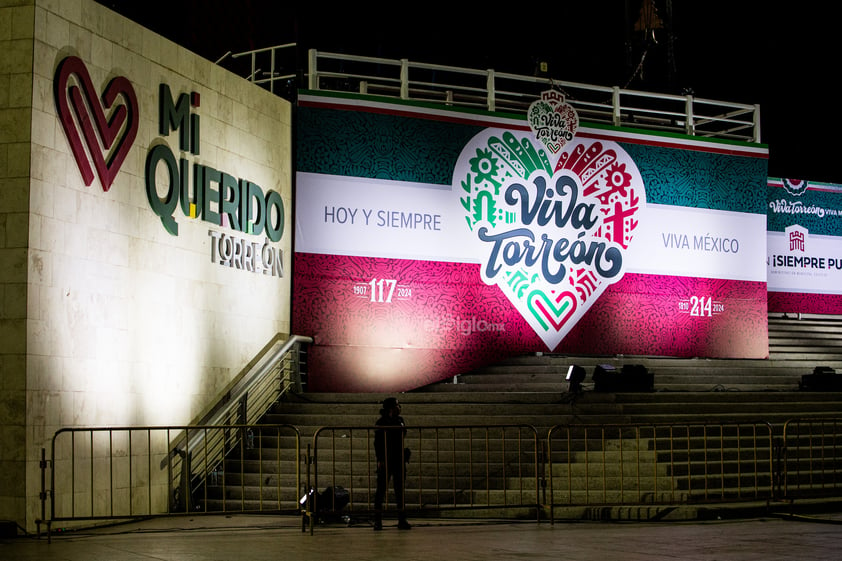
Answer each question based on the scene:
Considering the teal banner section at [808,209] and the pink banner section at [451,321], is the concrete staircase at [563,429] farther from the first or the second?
the teal banner section at [808,209]

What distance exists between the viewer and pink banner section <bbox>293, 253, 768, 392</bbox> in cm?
1750

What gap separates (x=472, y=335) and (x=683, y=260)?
4.54 meters

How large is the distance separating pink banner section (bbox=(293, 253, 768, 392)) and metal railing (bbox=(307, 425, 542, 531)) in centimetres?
257

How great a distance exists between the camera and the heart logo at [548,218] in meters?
18.8

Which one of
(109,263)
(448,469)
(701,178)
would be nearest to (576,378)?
(448,469)

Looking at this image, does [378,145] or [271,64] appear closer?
[378,145]

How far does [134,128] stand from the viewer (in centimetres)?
1339

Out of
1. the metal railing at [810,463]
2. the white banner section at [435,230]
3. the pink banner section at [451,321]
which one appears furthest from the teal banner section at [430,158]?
the metal railing at [810,463]

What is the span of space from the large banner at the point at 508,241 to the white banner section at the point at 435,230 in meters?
0.03

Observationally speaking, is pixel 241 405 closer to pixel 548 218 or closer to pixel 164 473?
pixel 164 473

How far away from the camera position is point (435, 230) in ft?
60.5

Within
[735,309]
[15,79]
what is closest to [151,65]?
[15,79]

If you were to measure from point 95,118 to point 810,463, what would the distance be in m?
9.22

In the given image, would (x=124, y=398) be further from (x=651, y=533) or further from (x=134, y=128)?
(x=651, y=533)
